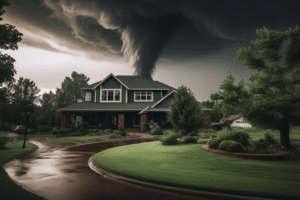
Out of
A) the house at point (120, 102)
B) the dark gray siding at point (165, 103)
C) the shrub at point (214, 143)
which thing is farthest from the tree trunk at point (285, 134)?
the house at point (120, 102)

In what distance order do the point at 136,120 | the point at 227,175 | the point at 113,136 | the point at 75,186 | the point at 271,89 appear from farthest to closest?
the point at 136,120
the point at 113,136
the point at 271,89
the point at 227,175
the point at 75,186

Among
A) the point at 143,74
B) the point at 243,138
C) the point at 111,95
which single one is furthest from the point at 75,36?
the point at 243,138

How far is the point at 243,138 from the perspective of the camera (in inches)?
412

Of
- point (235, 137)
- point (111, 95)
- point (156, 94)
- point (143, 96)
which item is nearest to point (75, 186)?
point (235, 137)

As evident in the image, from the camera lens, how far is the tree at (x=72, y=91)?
48.5 meters

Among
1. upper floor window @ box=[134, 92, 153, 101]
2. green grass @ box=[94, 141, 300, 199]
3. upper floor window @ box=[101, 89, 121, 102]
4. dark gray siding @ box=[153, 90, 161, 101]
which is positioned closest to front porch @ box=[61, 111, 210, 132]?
upper floor window @ box=[101, 89, 121, 102]

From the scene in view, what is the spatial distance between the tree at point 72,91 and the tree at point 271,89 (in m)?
46.8

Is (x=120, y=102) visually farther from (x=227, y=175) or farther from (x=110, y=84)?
(x=227, y=175)

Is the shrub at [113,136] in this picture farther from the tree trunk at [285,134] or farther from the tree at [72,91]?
the tree at [72,91]

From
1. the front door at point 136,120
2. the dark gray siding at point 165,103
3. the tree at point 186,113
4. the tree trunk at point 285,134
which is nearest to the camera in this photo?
the tree trunk at point 285,134

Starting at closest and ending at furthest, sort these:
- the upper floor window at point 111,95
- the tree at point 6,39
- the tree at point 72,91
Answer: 1. the tree at point 6,39
2. the upper floor window at point 111,95
3. the tree at point 72,91

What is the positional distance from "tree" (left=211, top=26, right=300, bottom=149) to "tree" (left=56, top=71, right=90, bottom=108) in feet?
154

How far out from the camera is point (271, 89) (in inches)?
442

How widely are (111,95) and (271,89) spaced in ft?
84.2
